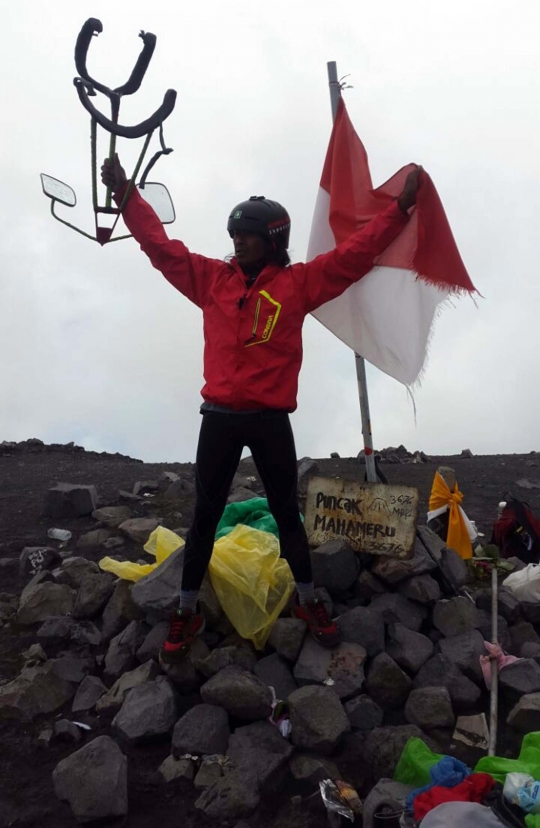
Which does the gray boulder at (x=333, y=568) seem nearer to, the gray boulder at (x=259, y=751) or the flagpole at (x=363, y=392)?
the flagpole at (x=363, y=392)

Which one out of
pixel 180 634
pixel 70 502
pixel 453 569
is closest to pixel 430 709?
pixel 453 569

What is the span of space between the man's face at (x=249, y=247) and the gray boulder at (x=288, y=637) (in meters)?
2.18

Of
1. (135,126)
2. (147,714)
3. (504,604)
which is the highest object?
(135,126)

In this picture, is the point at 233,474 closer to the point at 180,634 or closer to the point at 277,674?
the point at 180,634

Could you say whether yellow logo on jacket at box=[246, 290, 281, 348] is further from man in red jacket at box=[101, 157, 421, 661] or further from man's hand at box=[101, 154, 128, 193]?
man's hand at box=[101, 154, 128, 193]

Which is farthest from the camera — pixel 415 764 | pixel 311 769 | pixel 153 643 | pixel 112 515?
pixel 112 515

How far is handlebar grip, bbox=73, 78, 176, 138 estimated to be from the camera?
11.2ft

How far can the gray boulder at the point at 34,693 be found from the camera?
12.6ft

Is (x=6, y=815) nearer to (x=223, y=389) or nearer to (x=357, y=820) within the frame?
(x=357, y=820)

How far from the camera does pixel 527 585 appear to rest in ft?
15.5

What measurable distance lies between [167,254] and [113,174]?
516 mm

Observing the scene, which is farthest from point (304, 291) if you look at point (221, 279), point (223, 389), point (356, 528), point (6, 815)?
point (6, 815)

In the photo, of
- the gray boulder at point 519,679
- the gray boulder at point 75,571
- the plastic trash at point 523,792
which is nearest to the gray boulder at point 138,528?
the gray boulder at point 75,571

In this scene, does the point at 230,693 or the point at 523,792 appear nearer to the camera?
the point at 523,792
